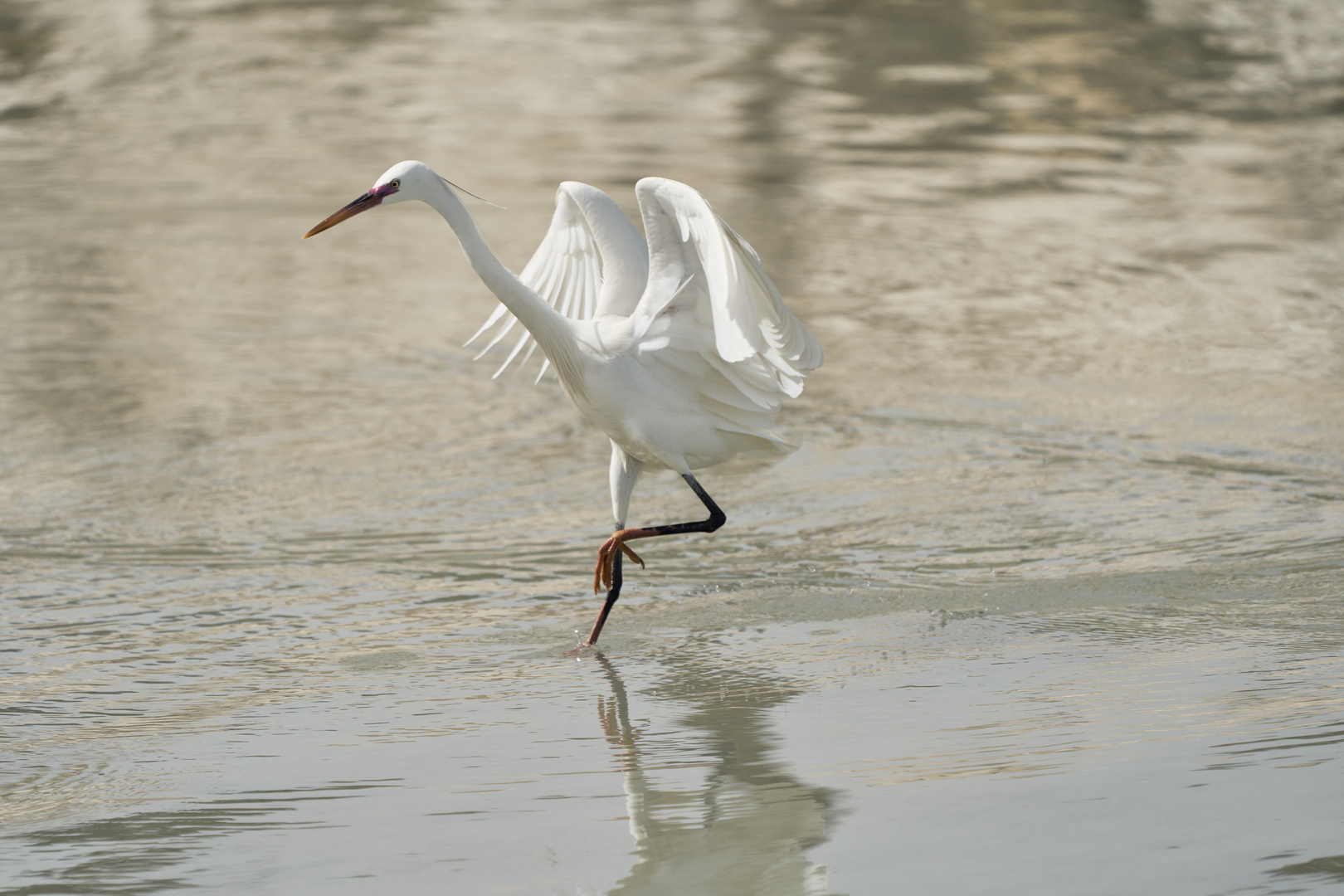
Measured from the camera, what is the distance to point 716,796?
173 inches

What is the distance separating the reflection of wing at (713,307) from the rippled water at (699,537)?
0.89m

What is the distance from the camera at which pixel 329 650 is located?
570cm

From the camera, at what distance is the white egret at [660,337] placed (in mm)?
5211

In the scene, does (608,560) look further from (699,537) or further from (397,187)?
(397,187)

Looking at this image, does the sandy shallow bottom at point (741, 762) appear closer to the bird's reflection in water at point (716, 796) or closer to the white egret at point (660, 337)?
the bird's reflection in water at point (716, 796)

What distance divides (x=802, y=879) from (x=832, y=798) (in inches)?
18.7

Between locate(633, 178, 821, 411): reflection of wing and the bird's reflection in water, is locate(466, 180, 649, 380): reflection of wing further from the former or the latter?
the bird's reflection in water

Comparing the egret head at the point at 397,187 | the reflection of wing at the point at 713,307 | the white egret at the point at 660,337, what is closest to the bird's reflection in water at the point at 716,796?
the white egret at the point at 660,337

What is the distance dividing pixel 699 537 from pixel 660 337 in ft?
4.95

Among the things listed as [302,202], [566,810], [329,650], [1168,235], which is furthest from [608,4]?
[566,810]

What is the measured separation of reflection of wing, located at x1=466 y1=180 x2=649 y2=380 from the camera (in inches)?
248

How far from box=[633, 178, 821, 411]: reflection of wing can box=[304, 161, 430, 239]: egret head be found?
829mm

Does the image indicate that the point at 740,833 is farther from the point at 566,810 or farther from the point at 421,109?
the point at 421,109

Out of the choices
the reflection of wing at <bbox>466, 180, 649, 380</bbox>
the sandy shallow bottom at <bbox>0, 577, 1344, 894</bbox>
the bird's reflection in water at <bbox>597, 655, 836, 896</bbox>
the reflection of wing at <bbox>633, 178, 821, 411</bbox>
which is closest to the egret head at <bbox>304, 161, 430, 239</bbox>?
the reflection of wing at <bbox>466, 180, 649, 380</bbox>
